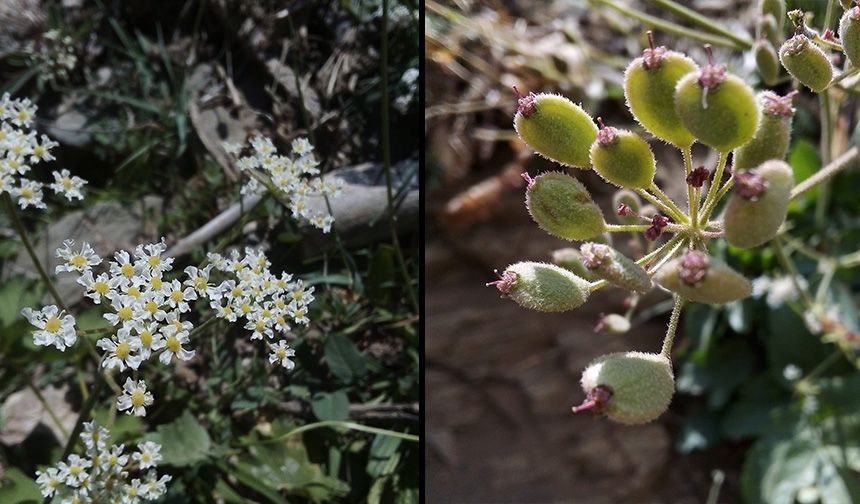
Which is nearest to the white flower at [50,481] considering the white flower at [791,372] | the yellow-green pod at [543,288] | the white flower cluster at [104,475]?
the white flower cluster at [104,475]

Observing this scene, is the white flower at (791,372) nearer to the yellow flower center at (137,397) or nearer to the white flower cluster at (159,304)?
the white flower cluster at (159,304)

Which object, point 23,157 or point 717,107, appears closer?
point 717,107

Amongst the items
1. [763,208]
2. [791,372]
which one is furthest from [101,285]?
[791,372]

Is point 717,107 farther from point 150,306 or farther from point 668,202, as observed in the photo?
point 150,306

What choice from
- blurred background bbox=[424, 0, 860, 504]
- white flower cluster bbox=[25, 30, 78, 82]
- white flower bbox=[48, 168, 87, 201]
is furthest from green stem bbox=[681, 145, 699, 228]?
blurred background bbox=[424, 0, 860, 504]

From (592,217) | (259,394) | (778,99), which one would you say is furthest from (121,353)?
(778,99)

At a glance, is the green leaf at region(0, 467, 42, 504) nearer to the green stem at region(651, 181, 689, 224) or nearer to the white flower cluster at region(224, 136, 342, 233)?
the white flower cluster at region(224, 136, 342, 233)

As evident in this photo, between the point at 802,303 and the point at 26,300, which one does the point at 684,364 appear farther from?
the point at 26,300
